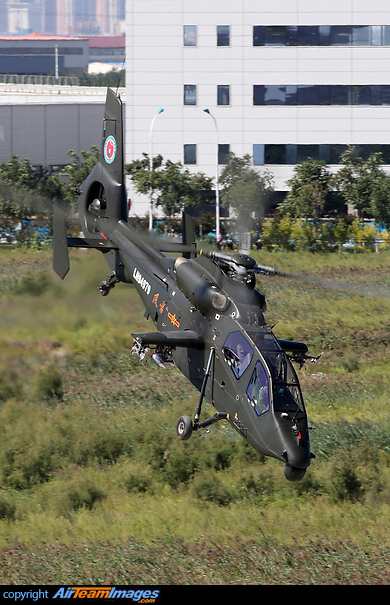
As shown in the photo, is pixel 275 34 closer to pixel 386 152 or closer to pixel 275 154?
pixel 275 154

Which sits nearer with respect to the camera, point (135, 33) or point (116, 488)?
point (116, 488)

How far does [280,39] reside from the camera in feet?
245

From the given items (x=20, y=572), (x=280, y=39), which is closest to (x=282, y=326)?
(x=20, y=572)

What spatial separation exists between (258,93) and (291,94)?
11.1 ft

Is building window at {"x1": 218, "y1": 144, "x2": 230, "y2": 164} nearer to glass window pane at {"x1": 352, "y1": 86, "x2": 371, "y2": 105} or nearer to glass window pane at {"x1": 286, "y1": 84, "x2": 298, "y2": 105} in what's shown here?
glass window pane at {"x1": 286, "y1": 84, "x2": 298, "y2": 105}

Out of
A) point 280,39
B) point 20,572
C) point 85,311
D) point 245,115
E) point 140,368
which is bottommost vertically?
point 20,572

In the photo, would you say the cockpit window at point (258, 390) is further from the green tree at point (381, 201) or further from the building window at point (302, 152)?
the building window at point (302, 152)

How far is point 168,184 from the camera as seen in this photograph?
67125mm

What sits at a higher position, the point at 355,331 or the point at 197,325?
the point at 197,325

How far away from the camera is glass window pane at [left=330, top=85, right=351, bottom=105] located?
75312 millimetres

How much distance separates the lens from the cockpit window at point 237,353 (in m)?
17.4

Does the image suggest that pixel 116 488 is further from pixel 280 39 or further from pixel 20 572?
pixel 280 39

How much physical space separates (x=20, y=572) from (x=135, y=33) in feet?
197

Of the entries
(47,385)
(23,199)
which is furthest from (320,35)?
(47,385)
